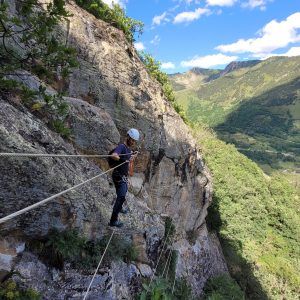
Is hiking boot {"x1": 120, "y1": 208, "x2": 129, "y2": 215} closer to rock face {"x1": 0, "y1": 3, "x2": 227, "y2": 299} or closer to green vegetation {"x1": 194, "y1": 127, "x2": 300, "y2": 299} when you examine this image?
rock face {"x1": 0, "y1": 3, "x2": 227, "y2": 299}

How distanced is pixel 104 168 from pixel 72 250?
5.18 meters

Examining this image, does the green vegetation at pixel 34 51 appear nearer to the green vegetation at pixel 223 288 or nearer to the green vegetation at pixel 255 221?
the green vegetation at pixel 223 288

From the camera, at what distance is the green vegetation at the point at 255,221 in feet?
106

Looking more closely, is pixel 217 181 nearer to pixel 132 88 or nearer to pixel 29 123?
pixel 132 88

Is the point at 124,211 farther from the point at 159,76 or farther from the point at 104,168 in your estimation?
the point at 159,76

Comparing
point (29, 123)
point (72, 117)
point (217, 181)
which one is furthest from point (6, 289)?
point (217, 181)

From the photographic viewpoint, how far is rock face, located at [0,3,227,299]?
711cm

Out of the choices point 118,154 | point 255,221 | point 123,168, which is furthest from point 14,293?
point 255,221

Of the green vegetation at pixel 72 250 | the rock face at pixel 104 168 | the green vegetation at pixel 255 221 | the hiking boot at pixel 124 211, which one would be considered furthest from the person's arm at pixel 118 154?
the green vegetation at pixel 255 221

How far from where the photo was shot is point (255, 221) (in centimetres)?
4059

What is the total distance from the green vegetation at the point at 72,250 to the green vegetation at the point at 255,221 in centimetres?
2213

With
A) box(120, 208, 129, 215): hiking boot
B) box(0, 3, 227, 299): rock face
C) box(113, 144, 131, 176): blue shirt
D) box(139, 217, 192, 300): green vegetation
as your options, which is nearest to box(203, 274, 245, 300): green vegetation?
box(0, 3, 227, 299): rock face

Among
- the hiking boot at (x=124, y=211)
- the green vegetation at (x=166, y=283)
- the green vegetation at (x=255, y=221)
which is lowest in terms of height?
the green vegetation at (x=255, y=221)

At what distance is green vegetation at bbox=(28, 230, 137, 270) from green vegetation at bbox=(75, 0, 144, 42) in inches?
464
